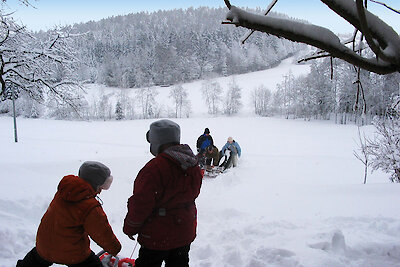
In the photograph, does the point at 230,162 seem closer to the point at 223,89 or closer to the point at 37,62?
the point at 37,62

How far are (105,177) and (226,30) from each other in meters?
79.4

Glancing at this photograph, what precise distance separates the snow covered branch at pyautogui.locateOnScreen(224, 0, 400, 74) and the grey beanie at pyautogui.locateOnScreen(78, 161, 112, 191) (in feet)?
5.27

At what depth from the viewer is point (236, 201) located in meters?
5.93

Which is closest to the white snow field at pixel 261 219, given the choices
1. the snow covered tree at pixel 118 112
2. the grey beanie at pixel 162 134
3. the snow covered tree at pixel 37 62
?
the grey beanie at pixel 162 134

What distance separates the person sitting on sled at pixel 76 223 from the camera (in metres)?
2.10

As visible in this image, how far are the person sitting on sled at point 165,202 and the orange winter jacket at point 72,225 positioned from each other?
226mm

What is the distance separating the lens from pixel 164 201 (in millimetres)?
2090

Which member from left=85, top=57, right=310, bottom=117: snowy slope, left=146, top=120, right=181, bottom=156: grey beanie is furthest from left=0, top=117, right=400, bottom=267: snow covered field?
left=85, top=57, right=310, bottom=117: snowy slope

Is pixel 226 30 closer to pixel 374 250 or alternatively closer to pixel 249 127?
pixel 249 127

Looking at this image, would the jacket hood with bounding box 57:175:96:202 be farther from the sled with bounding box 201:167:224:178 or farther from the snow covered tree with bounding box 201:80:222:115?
the snow covered tree with bounding box 201:80:222:115

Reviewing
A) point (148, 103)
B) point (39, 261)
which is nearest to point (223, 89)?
point (148, 103)

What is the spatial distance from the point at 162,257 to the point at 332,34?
2099 millimetres

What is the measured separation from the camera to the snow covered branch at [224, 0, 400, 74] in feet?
5.19

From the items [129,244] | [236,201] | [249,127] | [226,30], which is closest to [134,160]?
[236,201]
